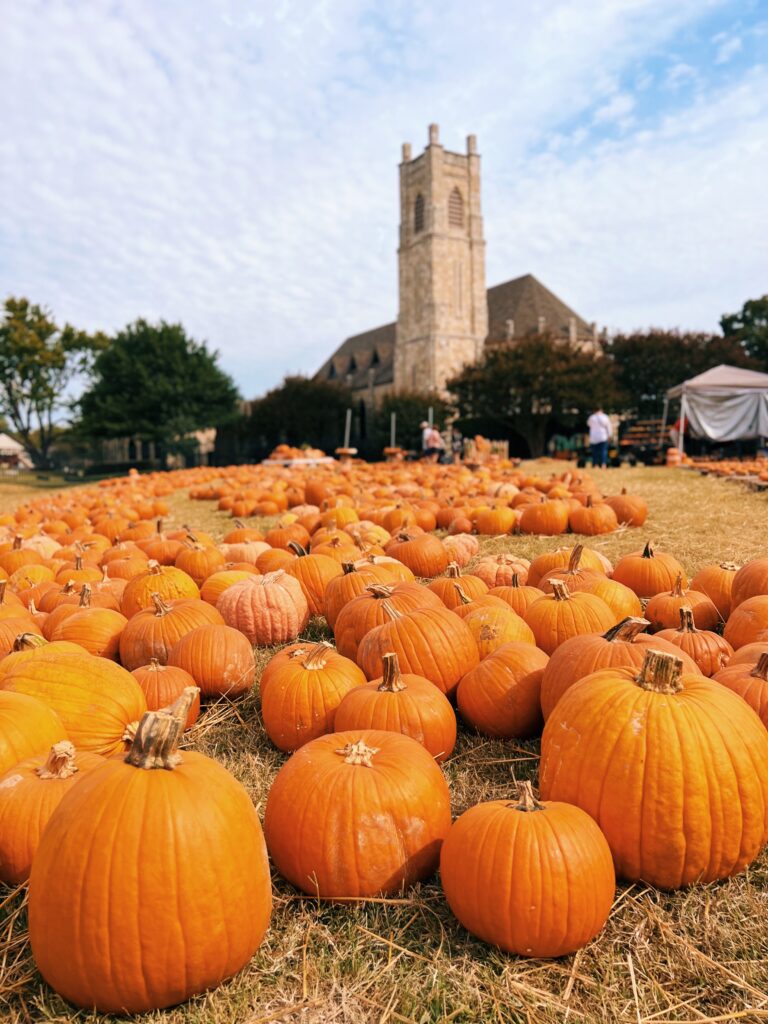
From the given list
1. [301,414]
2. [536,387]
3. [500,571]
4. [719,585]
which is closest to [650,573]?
[719,585]

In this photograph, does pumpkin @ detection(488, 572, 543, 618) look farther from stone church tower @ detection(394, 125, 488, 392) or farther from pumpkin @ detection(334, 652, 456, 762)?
stone church tower @ detection(394, 125, 488, 392)

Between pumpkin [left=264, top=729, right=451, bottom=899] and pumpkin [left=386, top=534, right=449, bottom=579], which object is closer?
pumpkin [left=264, top=729, right=451, bottom=899]

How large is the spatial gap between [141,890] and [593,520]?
21.3 ft

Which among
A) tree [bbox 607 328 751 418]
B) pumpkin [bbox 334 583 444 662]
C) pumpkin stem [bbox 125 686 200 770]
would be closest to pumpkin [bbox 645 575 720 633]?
pumpkin [bbox 334 583 444 662]

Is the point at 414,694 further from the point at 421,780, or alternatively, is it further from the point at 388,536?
the point at 388,536

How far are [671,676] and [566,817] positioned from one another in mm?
588

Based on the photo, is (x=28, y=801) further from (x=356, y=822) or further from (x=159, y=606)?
(x=159, y=606)

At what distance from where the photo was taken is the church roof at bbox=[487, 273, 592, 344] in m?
52.9

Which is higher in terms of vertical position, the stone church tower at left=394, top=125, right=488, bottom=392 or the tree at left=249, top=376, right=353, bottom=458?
the stone church tower at left=394, top=125, right=488, bottom=392

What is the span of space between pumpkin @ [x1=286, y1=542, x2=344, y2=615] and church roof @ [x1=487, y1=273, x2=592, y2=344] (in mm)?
49617

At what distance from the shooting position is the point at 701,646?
9.94 feet

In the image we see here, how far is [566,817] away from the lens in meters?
1.89

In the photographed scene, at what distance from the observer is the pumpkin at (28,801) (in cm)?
204

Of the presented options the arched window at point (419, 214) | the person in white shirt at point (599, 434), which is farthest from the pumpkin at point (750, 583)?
the arched window at point (419, 214)
